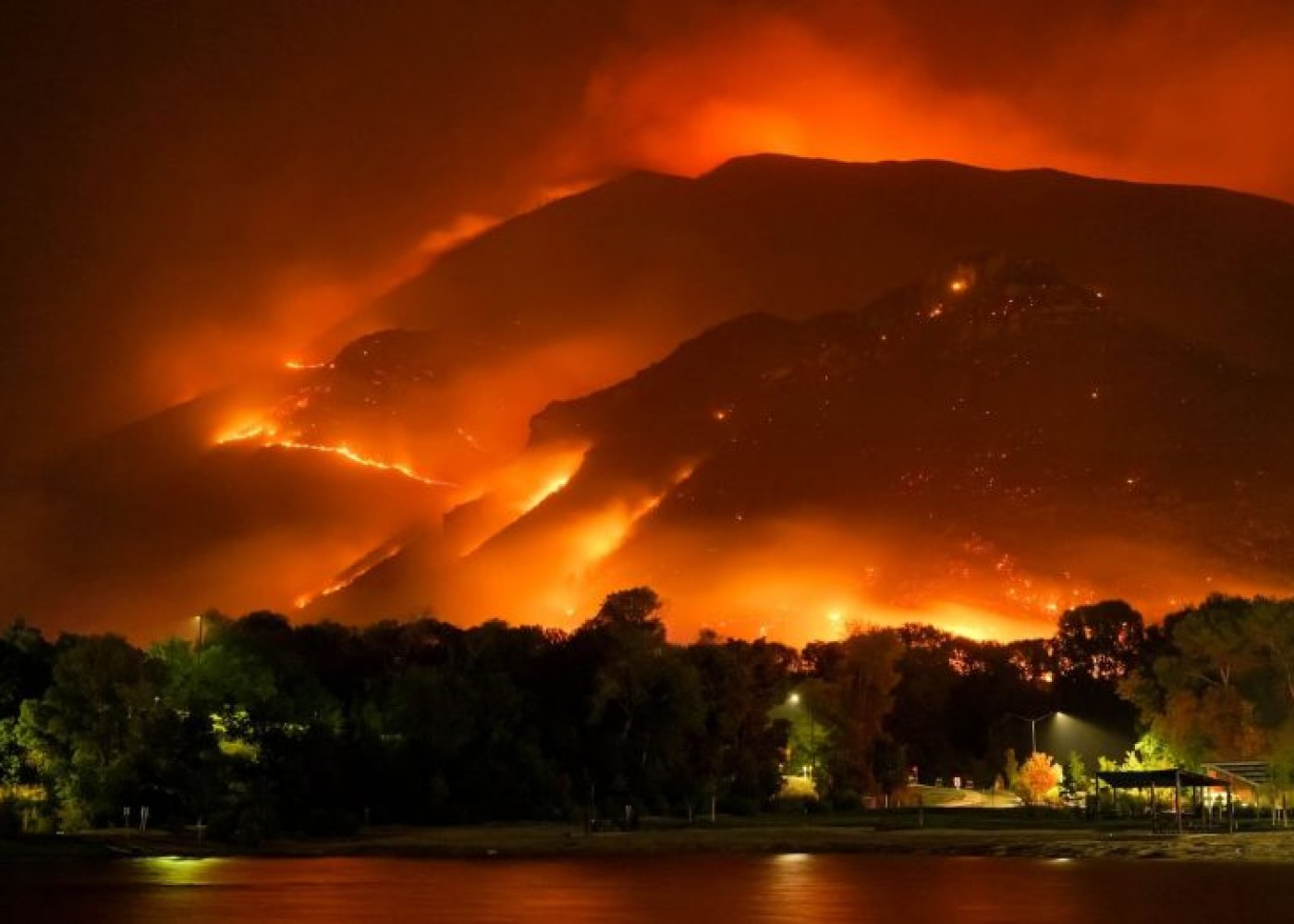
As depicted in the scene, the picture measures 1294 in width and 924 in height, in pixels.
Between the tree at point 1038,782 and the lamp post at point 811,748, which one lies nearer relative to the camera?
the tree at point 1038,782

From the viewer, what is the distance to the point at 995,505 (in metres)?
173

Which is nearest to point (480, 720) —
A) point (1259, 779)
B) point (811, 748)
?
point (811, 748)

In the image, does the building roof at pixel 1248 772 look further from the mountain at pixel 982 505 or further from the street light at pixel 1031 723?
the mountain at pixel 982 505

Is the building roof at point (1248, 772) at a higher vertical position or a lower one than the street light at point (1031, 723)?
lower

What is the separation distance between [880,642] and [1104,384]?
99376mm

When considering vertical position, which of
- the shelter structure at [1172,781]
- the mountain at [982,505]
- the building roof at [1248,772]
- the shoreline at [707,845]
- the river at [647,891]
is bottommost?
the river at [647,891]

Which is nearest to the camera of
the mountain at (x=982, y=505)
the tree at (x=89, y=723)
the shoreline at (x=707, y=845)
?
the shoreline at (x=707, y=845)

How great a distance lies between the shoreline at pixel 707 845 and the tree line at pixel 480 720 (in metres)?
3.34

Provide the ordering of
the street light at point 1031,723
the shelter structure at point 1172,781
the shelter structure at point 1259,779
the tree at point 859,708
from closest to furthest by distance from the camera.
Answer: the shelter structure at point 1172,781 < the shelter structure at point 1259,779 < the tree at point 859,708 < the street light at point 1031,723

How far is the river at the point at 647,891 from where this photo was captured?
120 feet

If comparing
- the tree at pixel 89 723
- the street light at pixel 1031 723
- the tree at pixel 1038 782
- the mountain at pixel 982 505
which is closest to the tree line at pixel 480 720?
the tree at pixel 89 723

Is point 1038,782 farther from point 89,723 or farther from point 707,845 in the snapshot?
point 89,723

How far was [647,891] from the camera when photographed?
43.4 metres

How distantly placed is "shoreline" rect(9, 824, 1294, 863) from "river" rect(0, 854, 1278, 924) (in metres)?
2.35
